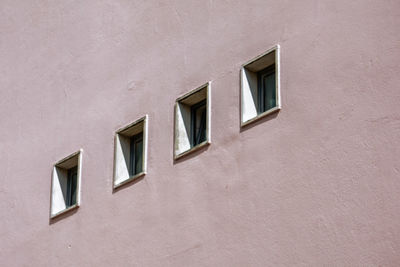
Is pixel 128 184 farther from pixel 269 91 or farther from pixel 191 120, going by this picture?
pixel 269 91

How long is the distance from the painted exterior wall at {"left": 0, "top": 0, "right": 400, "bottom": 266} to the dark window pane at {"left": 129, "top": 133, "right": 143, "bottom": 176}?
311 mm

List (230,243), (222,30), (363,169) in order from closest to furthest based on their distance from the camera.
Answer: (363,169), (230,243), (222,30)

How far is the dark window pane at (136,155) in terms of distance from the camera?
18.2 meters

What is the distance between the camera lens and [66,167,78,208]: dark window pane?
19.5 metres

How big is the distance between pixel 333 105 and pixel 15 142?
7438 mm

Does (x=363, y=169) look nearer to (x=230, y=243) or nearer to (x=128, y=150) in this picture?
(x=230, y=243)

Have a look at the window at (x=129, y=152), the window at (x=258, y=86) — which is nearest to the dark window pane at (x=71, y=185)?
the window at (x=129, y=152)

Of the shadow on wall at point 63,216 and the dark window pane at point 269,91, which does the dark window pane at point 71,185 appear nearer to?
the shadow on wall at point 63,216

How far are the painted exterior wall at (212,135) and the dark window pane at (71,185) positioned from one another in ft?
1.10

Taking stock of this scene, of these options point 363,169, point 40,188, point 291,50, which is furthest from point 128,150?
point 363,169

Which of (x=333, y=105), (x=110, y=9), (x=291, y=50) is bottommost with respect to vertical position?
(x=333, y=105)

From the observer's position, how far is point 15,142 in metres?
20.8

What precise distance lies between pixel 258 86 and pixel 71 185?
14.6ft

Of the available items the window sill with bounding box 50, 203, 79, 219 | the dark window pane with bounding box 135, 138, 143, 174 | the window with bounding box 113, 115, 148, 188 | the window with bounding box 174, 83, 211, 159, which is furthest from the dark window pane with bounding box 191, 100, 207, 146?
the window sill with bounding box 50, 203, 79, 219
